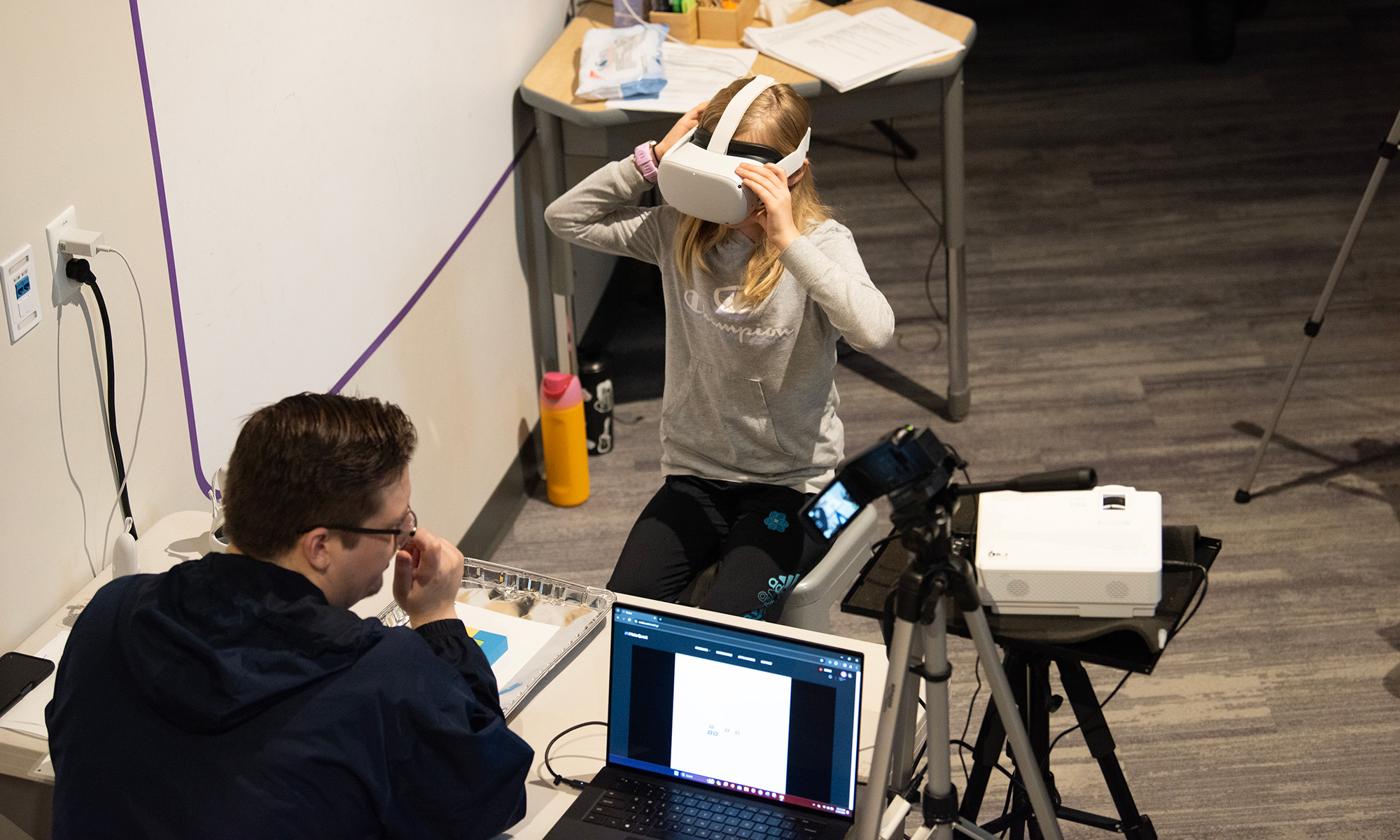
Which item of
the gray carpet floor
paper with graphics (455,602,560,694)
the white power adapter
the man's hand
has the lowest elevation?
the gray carpet floor

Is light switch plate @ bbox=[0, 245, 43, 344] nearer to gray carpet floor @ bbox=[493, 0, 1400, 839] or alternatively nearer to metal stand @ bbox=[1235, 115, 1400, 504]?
gray carpet floor @ bbox=[493, 0, 1400, 839]

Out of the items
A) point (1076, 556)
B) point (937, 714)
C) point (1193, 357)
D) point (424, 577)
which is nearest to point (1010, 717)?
point (937, 714)

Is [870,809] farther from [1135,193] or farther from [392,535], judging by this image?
[1135,193]

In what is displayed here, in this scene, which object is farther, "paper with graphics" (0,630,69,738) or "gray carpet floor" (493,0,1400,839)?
"gray carpet floor" (493,0,1400,839)

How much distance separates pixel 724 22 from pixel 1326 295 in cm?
159

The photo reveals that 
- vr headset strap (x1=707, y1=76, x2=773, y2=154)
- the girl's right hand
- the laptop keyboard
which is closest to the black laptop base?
the laptop keyboard

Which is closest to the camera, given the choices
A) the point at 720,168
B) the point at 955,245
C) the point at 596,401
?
the point at 720,168

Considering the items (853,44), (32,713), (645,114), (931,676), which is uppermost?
(853,44)

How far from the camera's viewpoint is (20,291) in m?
1.55

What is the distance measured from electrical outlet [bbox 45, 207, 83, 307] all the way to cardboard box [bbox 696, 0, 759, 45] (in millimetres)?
1960

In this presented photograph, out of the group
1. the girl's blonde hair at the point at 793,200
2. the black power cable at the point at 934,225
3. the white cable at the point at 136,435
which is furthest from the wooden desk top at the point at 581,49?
the white cable at the point at 136,435

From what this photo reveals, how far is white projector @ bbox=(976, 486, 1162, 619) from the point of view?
1.53 meters

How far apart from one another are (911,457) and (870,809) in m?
0.39

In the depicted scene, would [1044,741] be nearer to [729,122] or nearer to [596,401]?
[729,122]
